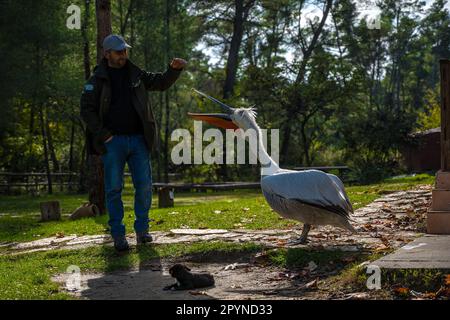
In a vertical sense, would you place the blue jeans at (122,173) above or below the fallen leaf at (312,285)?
above

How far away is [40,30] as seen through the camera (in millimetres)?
25078

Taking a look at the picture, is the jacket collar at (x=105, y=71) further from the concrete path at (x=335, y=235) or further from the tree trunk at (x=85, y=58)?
the tree trunk at (x=85, y=58)

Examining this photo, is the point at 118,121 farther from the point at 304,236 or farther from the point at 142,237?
the point at 304,236

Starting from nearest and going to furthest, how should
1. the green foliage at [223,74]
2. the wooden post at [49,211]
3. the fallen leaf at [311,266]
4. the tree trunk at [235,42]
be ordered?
the fallen leaf at [311,266] → the wooden post at [49,211] → the green foliage at [223,74] → the tree trunk at [235,42]


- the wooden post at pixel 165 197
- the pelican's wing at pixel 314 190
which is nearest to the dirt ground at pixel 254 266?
the pelican's wing at pixel 314 190

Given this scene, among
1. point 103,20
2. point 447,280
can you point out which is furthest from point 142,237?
point 103,20

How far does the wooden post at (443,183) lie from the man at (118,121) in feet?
10.7

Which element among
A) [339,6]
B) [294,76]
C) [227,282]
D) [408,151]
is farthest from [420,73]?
[227,282]

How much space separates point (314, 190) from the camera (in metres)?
7.08

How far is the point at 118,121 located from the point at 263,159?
1701 millimetres

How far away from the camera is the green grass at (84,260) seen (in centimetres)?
669

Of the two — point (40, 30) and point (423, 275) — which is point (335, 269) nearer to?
point (423, 275)

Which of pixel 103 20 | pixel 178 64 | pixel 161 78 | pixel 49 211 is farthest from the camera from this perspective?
pixel 49 211
